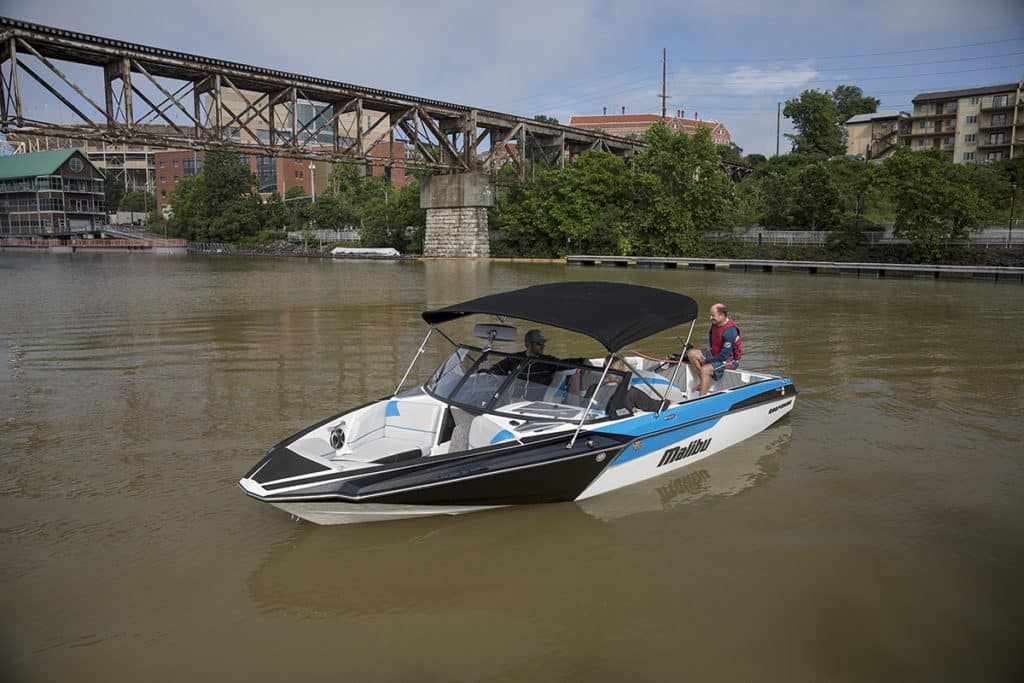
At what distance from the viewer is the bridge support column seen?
62.2 m

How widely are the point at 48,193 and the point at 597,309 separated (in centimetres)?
Answer: 11121

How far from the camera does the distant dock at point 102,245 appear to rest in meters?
87.4

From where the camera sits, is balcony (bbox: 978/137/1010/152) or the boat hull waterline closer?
the boat hull waterline

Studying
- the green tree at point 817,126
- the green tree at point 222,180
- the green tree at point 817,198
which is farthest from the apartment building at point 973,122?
the green tree at point 222,180

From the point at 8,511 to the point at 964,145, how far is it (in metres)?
93.6

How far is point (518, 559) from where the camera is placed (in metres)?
6.45

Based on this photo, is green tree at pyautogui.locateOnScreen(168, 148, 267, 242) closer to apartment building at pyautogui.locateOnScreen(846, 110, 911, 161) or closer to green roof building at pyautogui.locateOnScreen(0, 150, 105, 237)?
green roof building at pyautogui.locateOnScreen(0, 150, 105, 237)

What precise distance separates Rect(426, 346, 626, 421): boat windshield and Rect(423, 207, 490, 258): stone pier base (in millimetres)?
55651

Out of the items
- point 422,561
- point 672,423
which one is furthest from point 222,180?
point 422,561

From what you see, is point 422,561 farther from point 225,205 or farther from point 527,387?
point 225,205

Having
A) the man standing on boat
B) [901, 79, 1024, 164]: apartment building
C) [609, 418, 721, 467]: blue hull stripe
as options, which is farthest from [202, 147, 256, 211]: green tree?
[609, 418, 721, 467]: blue hull stripe

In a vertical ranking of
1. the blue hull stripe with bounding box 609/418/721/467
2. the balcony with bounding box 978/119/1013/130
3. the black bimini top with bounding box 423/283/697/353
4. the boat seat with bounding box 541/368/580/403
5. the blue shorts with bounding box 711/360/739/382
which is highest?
the balcony with bounding box 978/119/1013/130

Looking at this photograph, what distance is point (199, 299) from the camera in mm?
27781

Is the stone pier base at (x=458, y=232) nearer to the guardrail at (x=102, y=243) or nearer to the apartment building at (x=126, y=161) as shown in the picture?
the guardrail at (x=102, y=243)
